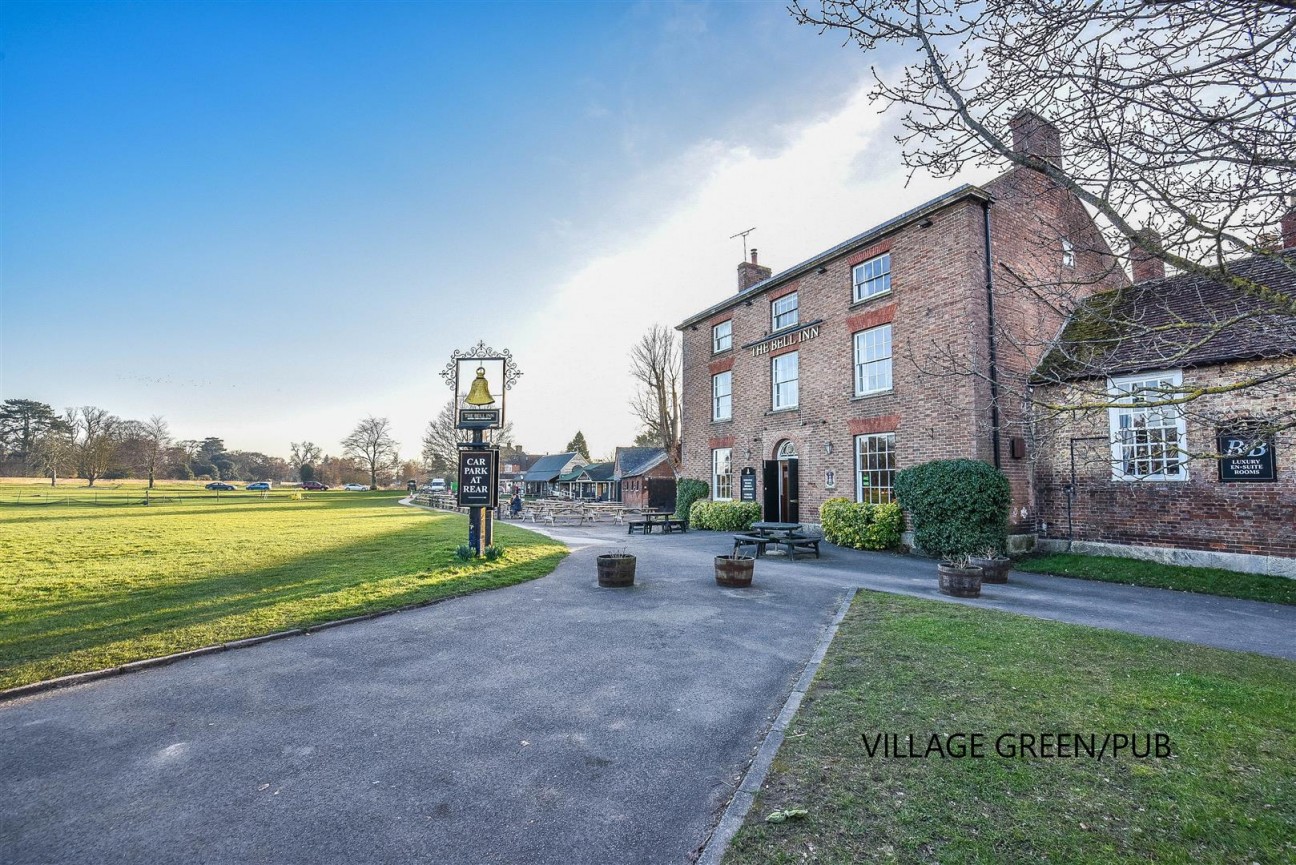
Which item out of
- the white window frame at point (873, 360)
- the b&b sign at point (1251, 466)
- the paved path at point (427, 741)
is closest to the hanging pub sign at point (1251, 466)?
the b&b sign at point (1251, 466)

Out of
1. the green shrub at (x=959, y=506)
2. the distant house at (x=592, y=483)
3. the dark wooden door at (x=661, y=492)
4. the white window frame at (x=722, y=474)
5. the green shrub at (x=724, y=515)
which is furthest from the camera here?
the distant house at (x=592, y=483)

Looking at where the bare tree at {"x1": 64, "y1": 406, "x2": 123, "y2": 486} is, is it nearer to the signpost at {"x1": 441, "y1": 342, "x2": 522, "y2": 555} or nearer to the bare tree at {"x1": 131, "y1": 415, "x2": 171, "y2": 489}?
the bare tree at {"x1": 131, "y1": 415, "x2": 171, "y2": 489}

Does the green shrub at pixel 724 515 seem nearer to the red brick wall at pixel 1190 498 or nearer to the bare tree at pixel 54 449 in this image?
the red brick wall at pixel 1190 498

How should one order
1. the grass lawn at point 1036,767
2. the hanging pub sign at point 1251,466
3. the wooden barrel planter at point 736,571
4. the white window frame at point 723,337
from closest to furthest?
the grass lawn at point 1036,767
the wooden barrel planter at point 736,571
the hanging pub sign at point 1251,466
the white window frame at point 723,337

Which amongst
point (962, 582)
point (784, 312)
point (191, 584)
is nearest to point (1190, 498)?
point (962, 582)

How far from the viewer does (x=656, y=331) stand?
4059cm

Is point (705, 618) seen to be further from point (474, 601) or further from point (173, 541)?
point (173, 541)

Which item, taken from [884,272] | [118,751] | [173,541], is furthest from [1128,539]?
[173,541]

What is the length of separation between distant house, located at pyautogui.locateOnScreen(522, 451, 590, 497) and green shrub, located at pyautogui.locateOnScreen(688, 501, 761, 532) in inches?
1578

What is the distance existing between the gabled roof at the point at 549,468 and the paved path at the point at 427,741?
5562 cm

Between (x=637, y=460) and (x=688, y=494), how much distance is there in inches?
1001

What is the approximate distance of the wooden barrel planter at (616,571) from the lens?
9953 millimetres

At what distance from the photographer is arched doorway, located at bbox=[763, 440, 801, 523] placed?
1822 centimetres

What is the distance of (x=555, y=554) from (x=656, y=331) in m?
→ 28.5
